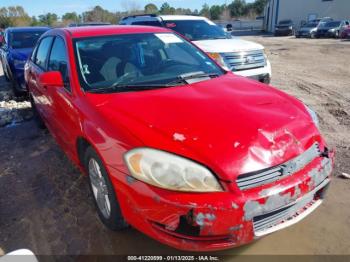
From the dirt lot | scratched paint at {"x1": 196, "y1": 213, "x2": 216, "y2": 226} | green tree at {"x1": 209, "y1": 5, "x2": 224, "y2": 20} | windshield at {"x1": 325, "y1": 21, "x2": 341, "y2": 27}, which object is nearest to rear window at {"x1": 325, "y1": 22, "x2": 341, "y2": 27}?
windshield at {"x1": 325, "y1": 21, "x2": 341, "y2": 27}

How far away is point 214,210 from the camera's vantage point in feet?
6.23

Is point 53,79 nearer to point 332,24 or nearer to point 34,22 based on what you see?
point 332,24

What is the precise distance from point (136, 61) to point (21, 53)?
5.28m

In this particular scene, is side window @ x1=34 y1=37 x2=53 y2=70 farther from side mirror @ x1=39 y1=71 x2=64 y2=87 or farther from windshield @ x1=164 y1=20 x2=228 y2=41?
windshield @ x1=164 y1=20 x2=228 y2=41

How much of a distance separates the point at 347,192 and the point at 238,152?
1.76 metres

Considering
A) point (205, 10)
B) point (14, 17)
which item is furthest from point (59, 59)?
point (205, 10)


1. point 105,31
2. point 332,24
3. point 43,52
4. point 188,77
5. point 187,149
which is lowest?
point 187,149

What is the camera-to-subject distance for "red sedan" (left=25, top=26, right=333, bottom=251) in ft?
6.46

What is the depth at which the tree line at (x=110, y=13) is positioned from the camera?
168 feet

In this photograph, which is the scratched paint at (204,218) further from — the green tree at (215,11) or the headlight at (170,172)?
the green tree at (215,11)

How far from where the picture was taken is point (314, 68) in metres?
11.1

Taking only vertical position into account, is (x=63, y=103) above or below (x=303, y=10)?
below

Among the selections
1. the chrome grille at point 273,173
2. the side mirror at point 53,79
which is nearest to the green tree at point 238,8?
the side mirror at point 53,79

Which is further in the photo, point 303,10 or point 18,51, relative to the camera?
point 303,10
